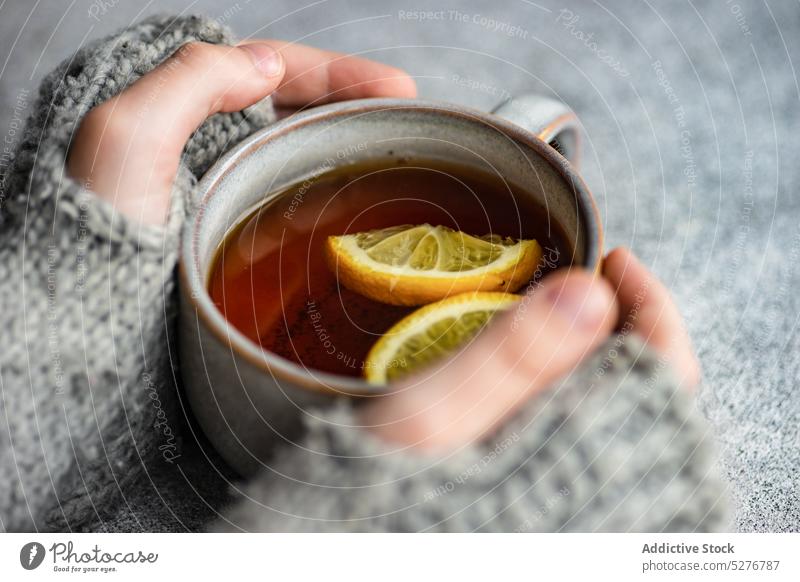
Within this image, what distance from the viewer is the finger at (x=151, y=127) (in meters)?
0.34

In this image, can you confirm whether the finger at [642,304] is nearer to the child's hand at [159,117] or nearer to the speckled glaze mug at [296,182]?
the speckled glaze mug at [296,182]

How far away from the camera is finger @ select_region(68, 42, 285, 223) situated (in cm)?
34

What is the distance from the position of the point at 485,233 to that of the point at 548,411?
0.10 metres

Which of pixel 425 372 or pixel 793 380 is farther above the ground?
pixel 425 372

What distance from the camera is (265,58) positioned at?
40 cm

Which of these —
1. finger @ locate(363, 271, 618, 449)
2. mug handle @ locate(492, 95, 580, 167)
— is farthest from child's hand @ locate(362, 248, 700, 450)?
mug handle @ locate(492, 95, 580, 167)

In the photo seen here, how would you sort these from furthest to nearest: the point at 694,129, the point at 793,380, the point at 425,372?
1. the point at 694,129
2. the point at 793,380
3. the point at 425,372

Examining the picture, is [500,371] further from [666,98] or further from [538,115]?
[666,98]

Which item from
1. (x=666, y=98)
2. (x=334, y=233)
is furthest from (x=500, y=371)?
(x=666, y=98)

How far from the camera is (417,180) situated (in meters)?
0.40

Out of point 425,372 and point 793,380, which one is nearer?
point 425,372

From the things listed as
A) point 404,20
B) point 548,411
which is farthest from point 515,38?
point 548,411

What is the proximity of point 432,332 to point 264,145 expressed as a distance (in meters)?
0.11
